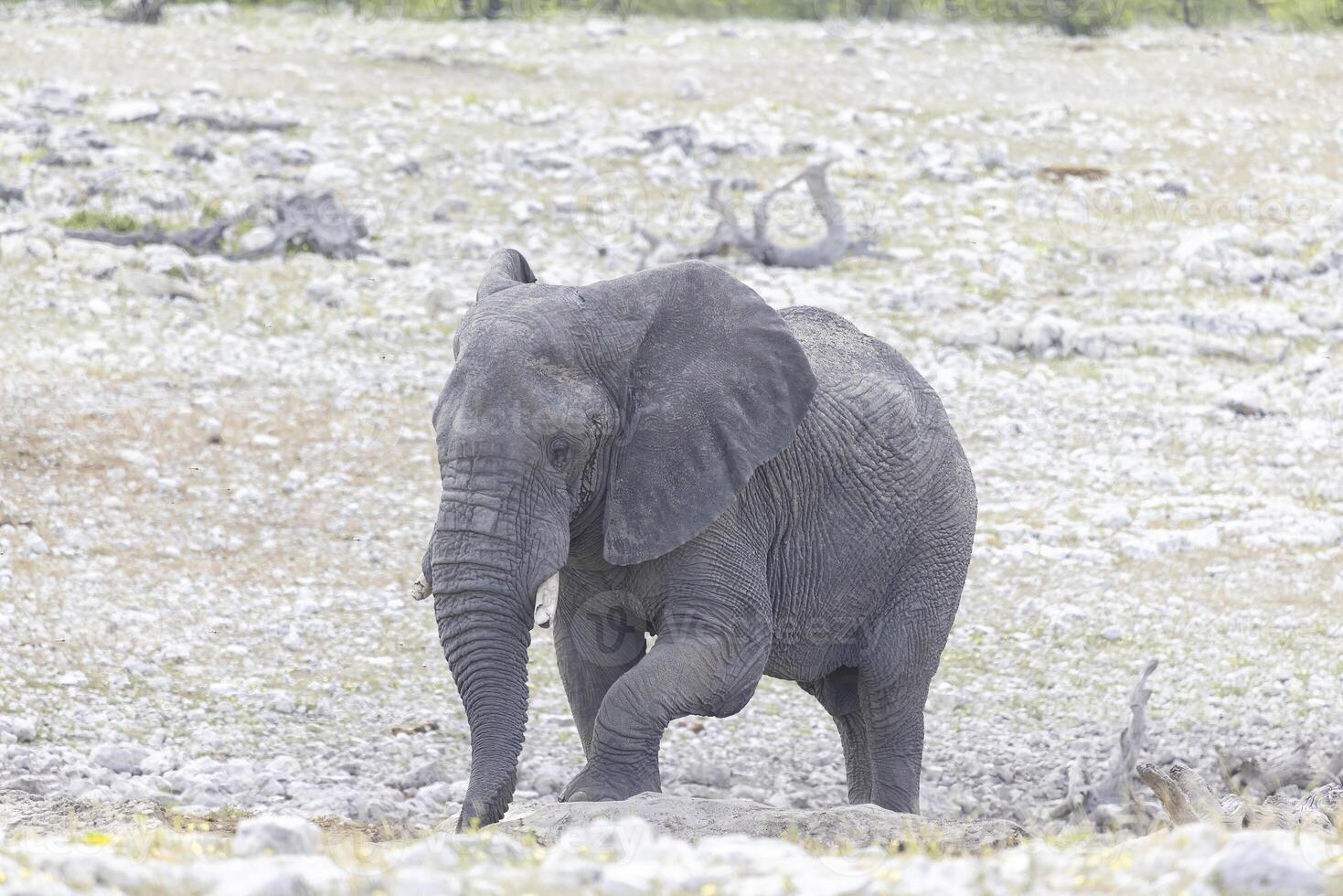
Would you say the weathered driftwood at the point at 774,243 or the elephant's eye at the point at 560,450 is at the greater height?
the elephant's eye at the point at 560,450

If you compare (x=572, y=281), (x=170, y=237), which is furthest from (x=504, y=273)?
(x=170, y=237)

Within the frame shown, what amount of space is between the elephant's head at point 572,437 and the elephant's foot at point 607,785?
0.48 metres

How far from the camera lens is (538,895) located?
411 centimetres

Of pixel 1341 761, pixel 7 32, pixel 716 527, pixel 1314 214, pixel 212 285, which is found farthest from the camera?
pixel 7 32

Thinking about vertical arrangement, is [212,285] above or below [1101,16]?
below

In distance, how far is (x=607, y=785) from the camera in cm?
666

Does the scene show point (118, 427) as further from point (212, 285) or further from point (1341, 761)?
point (1341, 761)

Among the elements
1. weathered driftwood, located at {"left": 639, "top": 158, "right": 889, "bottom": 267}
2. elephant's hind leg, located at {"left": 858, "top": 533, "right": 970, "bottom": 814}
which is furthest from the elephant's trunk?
weathered driftwood, located at {"left": 639, "top": 158, "right": 889, "bottom": 267}

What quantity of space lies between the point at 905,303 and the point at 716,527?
11551 millimetres

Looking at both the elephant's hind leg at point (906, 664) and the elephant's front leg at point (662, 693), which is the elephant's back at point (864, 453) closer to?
the elephant's hind leg at point (906, 664)

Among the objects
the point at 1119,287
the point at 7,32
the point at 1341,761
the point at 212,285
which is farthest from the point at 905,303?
the point at 7,32

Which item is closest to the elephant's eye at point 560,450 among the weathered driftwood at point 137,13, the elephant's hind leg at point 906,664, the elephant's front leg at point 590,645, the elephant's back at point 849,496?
the elephant's front leg at point 590,645

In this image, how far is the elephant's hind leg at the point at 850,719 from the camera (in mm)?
8281

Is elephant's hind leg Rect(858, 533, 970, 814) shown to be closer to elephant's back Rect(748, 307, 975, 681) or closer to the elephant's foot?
elephant's back Rect(748, 307, 975, 681)
